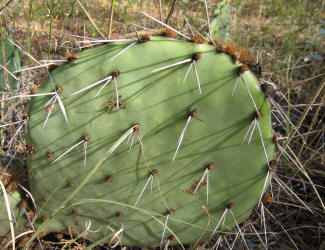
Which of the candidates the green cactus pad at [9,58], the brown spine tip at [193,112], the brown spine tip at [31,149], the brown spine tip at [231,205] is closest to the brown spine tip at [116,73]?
the brown spine tip at [193,112]

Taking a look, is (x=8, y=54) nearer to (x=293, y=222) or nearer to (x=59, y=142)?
(x=59, y=142)

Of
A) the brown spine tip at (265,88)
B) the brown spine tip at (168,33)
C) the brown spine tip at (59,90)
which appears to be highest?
the brown spine tip at (168,33)

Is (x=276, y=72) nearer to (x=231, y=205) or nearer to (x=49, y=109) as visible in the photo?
(x=231, y=205)

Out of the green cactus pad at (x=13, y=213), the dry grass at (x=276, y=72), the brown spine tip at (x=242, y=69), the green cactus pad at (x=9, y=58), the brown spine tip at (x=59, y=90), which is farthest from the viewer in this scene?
the green cactus pad at (x=9, y=58)

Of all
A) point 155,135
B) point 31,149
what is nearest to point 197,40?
point 155,135

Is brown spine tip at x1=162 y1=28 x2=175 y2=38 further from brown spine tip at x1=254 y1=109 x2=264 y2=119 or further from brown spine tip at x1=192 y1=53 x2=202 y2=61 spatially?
brown spine tip at x1=254 y1=109 x2=264 y2=119

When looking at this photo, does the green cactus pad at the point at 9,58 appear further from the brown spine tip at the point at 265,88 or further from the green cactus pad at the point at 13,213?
the brown spine tip at the point at 265,88
